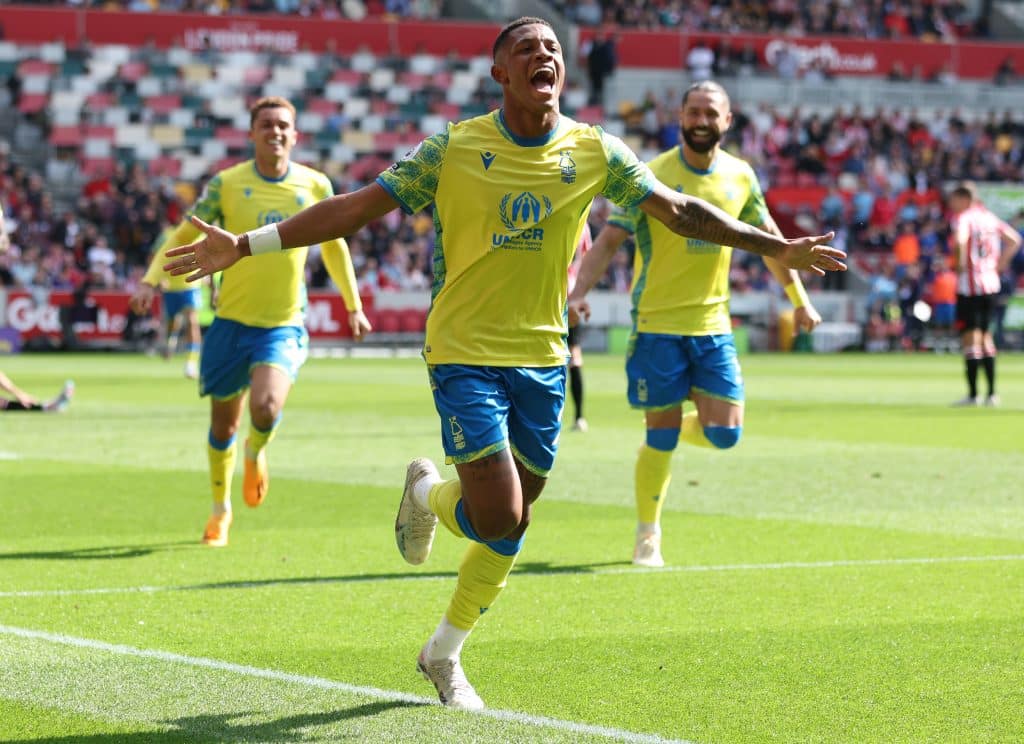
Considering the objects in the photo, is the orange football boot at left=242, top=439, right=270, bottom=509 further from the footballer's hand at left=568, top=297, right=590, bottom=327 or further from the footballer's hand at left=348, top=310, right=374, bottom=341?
the footballer's hand at left=568, top=297, right=590, bottom=327

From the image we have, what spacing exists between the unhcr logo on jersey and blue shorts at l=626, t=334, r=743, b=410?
135 inches

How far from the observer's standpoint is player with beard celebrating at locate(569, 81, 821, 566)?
9633 mm

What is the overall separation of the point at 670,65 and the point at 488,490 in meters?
44.0

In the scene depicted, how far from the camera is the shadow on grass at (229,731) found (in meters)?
5.44

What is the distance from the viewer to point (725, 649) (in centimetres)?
699

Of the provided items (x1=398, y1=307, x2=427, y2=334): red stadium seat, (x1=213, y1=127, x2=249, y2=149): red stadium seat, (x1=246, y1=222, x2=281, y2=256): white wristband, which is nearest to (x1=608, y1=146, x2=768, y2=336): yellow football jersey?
(x1=246, y1=222, x2=281, y2=256): white wristband

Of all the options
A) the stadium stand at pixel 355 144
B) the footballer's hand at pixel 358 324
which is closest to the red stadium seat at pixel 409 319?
the stadium stand at pixel 355 144

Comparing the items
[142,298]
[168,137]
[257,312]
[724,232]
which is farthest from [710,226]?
[168,137]

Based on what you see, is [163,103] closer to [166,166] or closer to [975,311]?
[166,166]

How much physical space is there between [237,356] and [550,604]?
3.07 m

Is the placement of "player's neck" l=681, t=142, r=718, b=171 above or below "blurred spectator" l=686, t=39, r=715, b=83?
below

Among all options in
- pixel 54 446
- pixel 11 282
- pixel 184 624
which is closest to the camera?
pixel 184 624

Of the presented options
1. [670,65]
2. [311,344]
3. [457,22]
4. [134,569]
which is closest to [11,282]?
[311,344]

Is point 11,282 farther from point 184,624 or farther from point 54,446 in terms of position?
point 184,624
